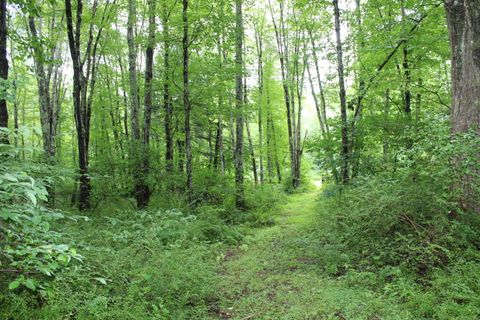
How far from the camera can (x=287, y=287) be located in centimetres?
477

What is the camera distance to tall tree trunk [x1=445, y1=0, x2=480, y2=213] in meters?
5.07

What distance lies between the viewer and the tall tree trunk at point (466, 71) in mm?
5074

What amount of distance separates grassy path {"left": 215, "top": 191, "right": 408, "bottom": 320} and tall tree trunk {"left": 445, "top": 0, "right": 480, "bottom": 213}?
2.64 metres

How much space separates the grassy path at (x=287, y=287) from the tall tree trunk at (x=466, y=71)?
8.65 ft

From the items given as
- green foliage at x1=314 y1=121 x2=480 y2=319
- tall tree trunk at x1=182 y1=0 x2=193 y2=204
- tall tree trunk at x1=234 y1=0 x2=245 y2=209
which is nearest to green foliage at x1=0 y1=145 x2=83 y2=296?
green foliage at x1=314 y1=121 x2=480 y2=319

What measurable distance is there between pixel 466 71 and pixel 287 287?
4854 millimetres

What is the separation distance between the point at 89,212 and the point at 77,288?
5.80 metres

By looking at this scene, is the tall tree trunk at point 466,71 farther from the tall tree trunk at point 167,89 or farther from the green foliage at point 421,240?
the tall tree trunk at point 167,89

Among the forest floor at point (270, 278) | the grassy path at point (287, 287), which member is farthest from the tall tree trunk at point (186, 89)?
the grassy path at point (287, 287)

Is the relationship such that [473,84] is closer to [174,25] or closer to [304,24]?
[174,25]

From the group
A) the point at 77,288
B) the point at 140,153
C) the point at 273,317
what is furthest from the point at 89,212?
the point at 273,317

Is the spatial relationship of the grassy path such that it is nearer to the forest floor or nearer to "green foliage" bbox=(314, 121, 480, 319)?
the forest floor

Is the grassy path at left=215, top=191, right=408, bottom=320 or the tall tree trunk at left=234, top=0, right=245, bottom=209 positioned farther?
the tall tree trunk at left=234, top=0, right=245, bottom=209

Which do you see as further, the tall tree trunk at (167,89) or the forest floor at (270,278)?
the tall tree trunk at (167,89)
